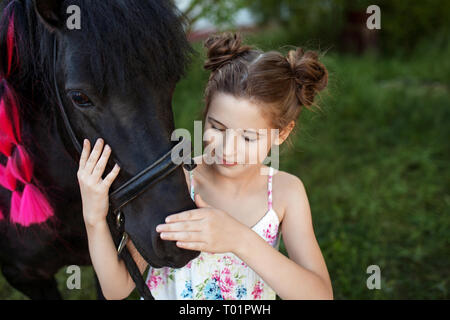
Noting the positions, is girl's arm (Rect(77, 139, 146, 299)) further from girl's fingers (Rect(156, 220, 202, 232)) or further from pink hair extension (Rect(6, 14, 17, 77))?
pink hair extension (Rect(6, 14, 17, 77))

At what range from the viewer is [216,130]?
1.36 metres

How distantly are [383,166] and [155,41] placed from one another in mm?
3350

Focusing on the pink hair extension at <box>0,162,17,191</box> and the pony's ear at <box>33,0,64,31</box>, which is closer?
the pony's ear at <box>33,0,64,31</box>

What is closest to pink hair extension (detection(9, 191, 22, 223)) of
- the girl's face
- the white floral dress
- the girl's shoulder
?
the white floral dress

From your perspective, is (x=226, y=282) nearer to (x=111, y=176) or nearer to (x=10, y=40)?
(x=111, y=176)

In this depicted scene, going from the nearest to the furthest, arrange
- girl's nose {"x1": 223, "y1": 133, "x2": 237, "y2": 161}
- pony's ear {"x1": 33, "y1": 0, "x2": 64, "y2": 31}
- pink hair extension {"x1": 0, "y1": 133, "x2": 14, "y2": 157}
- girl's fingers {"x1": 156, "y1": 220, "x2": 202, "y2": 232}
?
girl's fingers {"x1": 156, "y1": 220, "x2": 202, "y2": 232} → pony's ear {"x1": 33, "y1": 0, "x2": 64, "y2": 31} → girl's nose {"x1": 223, "y1": 133, "x2": 237, "y2": 161} → pink hair extension {"x1": 0, "y1": 133, "x2": 14, "y2": 157}

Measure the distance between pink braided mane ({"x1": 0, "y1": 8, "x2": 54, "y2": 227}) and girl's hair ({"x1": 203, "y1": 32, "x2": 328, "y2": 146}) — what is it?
2.13ft

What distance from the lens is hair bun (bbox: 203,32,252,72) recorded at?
147 cm

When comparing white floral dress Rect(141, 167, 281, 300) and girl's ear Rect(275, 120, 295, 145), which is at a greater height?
girl's ear Rect(275, 120, 295, 145)

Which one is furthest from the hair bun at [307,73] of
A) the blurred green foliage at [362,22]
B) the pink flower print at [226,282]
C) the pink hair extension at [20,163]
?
the blurred green foliage at [362,22]

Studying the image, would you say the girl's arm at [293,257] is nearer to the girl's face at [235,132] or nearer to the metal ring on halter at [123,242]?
the girl's face at [235,132]

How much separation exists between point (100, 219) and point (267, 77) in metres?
0.69

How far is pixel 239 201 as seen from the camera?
4.99ft

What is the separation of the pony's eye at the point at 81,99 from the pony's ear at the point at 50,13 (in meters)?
0.23
